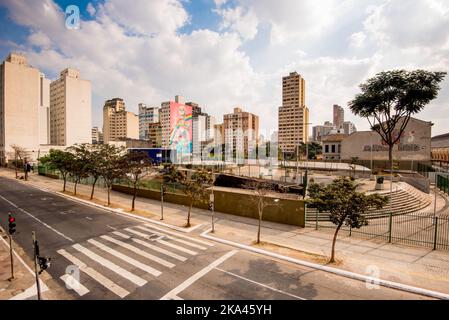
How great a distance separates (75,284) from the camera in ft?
34.7

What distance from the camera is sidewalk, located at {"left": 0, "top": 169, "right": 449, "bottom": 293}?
11.6 metres

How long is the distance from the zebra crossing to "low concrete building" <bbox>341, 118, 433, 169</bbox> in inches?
1944

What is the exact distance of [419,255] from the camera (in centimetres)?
1398

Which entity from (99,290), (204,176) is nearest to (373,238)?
(204,176)

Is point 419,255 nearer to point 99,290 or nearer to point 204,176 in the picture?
point 204,176

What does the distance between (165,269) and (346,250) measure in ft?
38.2

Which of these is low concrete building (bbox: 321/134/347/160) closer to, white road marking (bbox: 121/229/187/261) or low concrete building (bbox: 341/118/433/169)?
low concrete building (bbox: 341/118/433/169)

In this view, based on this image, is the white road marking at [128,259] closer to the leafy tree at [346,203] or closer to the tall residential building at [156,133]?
the leafy tree at [346,203]

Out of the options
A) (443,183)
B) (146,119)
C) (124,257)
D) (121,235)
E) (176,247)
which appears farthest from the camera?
(146,119)

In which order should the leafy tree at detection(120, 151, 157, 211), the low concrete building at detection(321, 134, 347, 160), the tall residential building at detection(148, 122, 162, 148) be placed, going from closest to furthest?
the leafy tree at detection(120, 151, 157, 211) → the low concrete building at detection(321, 134, 347, 160) → the tall residential building at detection(148, 122, 162, 148)

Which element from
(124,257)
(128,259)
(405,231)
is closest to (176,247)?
(128,259)

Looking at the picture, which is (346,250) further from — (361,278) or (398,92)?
(398,92)

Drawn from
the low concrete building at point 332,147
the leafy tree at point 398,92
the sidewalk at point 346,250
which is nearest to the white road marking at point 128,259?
the sidewalk at point 346,250

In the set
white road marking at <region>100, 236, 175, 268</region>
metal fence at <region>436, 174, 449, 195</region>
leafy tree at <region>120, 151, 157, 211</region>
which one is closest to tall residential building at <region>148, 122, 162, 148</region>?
leafy tree at <region>120, 151, 157, 211</region>
